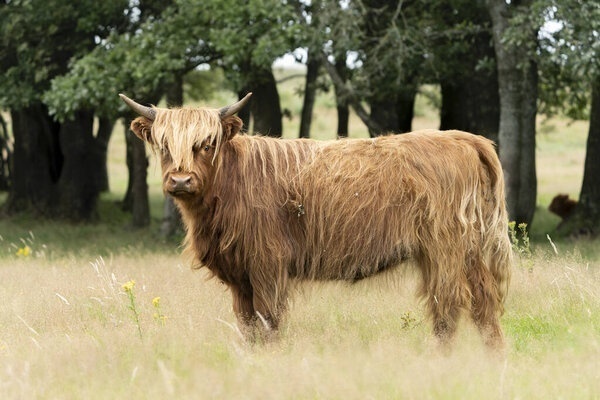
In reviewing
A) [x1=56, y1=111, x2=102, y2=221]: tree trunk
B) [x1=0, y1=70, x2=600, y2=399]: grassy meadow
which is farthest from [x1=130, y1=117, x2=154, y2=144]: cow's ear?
[x1=56, y1=111, x2=102, y2=221]: tree trunk

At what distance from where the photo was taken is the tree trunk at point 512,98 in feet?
47.9

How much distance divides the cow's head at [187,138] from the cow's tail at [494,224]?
1914mm

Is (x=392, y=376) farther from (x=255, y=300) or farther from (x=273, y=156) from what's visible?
(x=273, y=156)

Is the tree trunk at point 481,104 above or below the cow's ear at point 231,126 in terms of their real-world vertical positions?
below

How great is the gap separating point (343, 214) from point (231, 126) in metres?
1.11

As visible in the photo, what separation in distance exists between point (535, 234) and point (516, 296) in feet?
31.6

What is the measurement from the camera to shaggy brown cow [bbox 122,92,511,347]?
7.09m

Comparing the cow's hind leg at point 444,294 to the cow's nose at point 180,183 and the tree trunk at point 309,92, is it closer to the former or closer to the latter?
the cow's nose at point 180,183

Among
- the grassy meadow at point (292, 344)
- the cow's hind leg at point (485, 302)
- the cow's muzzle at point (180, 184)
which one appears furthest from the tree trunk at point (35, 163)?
the cow's hind leg at point (485, 302)

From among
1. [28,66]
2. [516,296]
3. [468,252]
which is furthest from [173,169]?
[28,66]

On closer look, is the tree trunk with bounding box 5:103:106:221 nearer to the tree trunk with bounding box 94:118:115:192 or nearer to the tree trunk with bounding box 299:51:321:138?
the tree trunk with bounding box 94:118:115:192

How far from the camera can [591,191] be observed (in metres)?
17.0

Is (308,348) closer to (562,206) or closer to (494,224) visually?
(494,224)

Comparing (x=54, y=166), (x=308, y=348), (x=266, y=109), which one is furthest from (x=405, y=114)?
(x=308, y=348)
